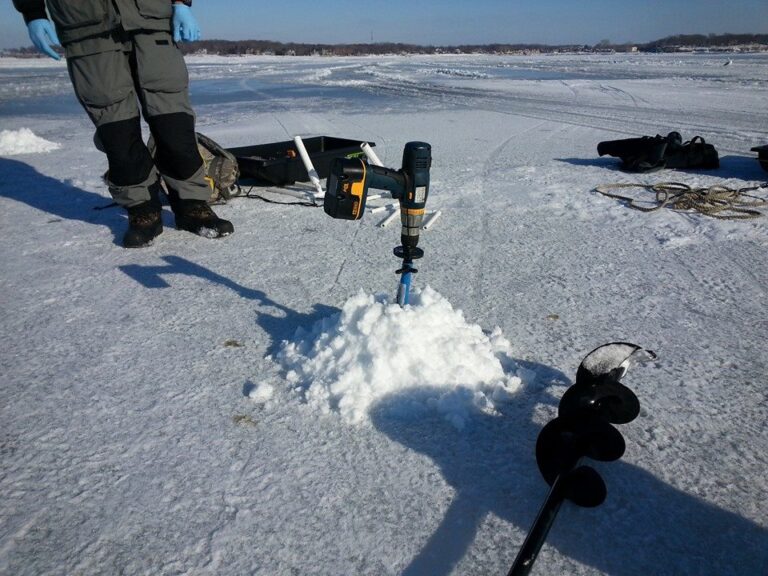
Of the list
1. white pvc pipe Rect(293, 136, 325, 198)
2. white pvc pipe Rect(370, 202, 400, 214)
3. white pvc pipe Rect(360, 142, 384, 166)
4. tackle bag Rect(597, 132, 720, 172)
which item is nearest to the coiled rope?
tackle bag Rect(597, 132, 720, 172)

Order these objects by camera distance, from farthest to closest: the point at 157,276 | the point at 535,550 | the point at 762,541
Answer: the point at 157,276 < the point at 762,541 < the point at 535,550

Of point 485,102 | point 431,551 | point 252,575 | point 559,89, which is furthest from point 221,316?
point 559,89

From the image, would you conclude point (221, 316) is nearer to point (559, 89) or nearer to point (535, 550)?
point (535, 550)

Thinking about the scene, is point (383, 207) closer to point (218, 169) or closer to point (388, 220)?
point (388, 220)

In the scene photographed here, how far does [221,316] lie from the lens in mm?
1966

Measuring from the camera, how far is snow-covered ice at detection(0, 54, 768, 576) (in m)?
1.03

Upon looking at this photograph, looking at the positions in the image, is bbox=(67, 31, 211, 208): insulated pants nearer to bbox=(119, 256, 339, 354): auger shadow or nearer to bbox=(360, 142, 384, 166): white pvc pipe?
bbox=(119, 256, 339, 354): auger shadow

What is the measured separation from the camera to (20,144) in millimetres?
5109

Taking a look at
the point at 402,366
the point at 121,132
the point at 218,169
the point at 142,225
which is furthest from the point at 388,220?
the point at 402,366

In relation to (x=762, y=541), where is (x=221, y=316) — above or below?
below

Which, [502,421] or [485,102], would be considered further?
[485,102]

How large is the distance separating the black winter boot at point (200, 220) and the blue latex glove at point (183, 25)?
3.14 ft

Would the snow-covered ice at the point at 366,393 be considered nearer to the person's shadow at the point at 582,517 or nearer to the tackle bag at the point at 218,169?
the person's shadow at the point at 582,517

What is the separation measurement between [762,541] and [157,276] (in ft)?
8.09
